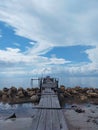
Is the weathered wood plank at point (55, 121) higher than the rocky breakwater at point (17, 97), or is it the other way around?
the rocky breakwater at point (17, 97)

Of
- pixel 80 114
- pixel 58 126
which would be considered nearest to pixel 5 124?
pixel 58 126

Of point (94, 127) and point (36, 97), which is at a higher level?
point (36, 97)

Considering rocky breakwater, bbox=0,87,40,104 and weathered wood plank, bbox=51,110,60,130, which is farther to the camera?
rocky breakwater, bbox=0,87,40,104

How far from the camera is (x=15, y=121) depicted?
47.9ft

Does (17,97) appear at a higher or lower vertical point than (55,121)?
higher

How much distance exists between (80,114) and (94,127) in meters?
4.01

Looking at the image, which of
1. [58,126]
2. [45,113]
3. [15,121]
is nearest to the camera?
[58,126]

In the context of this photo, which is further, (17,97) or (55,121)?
(17,97)

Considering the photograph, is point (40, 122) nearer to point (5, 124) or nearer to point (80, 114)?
point (5, 124)

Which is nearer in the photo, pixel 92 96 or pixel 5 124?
pixel 5 124

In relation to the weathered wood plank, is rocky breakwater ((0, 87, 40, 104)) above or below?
above

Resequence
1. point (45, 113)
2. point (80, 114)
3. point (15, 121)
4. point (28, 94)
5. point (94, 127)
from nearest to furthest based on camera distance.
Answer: point (45, 113) < point (94, 127) < point (15, 121) < point (80, 114) < point (28, 94)

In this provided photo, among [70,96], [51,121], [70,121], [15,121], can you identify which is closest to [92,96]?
[70,96]

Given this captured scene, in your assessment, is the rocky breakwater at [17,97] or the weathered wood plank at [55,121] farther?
the rocky breakwater at [17,97]
